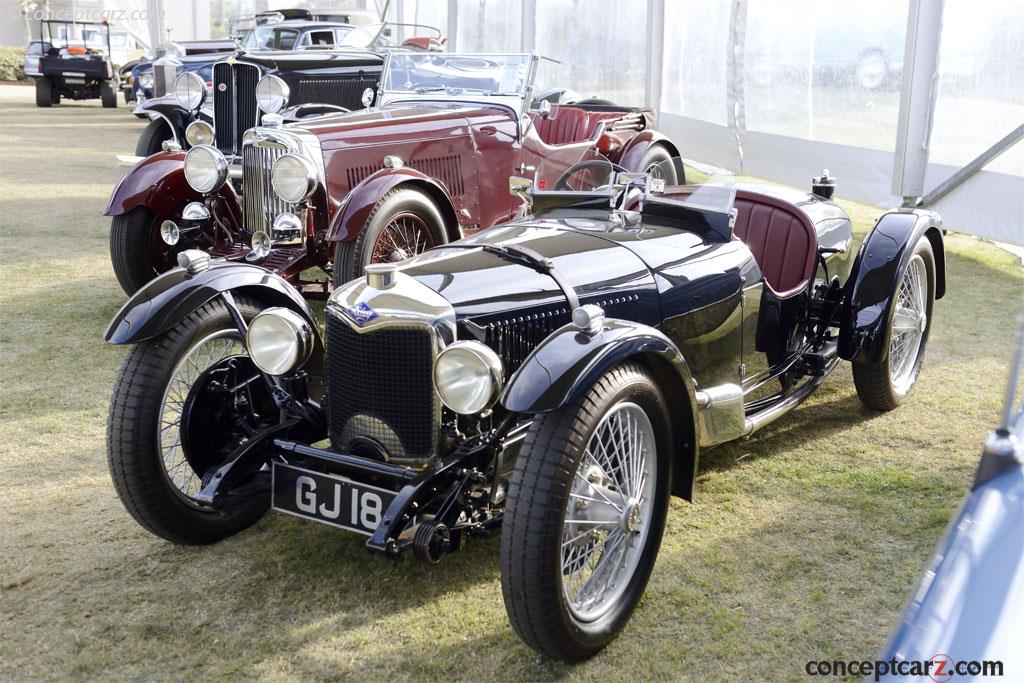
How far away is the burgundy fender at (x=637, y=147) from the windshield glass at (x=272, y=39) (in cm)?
510

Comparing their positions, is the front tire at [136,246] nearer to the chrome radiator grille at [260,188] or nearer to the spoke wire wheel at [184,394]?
the chrome radiator grille at [260,188]

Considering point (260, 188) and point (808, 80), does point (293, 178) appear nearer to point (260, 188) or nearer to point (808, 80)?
point (260, 188)

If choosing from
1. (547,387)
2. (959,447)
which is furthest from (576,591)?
(959,447)

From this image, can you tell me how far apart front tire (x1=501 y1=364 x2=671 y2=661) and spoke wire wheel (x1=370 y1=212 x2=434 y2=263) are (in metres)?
2.67

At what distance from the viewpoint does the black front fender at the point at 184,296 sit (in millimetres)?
3018

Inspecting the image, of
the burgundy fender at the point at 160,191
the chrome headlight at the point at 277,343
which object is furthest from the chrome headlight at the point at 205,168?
the chrome headlight at the point at 277,343

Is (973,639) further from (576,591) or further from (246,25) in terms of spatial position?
(246,25)

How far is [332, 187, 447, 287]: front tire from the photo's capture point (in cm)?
512

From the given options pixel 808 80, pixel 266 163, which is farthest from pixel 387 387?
pixel 808 80

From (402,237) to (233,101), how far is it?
3.04 m

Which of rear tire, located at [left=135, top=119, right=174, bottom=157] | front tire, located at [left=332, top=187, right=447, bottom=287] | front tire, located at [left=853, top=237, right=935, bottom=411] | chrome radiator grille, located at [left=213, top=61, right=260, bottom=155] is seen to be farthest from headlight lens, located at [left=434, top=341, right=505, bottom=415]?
rear tire, located at [left=135, top=119, right=174, bottom=157]

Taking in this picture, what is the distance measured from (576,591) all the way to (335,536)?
0.98 m

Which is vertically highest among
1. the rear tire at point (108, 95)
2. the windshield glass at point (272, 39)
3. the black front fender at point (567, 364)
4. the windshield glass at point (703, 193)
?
the windshield glass at point (272, 39)

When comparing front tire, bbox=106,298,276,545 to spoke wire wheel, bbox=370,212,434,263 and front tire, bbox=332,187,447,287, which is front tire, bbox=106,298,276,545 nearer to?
front tire, bbox=332,187,447,287
